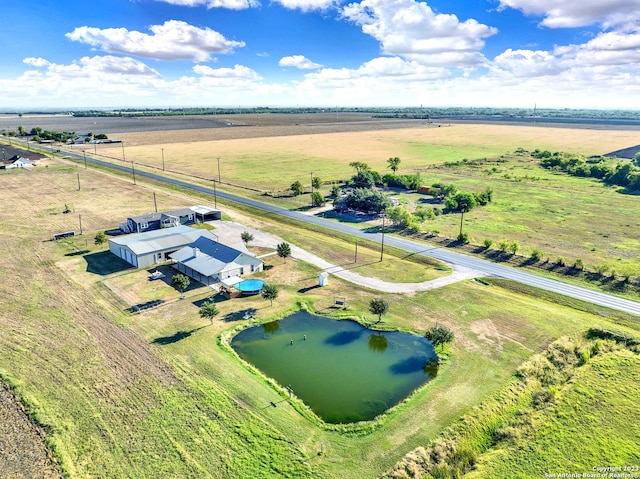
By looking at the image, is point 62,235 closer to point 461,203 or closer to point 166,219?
point 166,219

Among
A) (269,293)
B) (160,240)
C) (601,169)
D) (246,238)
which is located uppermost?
(601,169)

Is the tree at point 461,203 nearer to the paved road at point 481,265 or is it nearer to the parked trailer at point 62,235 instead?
the paved road at point 481,265

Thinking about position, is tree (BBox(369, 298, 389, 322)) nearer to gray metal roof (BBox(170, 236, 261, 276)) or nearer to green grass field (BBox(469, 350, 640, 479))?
green grass field (BBox(469, 350, 640, 479))

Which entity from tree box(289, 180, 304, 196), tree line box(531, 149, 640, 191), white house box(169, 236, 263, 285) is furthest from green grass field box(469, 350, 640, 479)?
tree line box(531, 149, 640, 191)

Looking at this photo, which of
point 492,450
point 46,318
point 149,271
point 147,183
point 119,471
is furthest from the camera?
point 147,183

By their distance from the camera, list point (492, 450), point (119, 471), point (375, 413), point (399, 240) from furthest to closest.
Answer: point (399, 240)
point (375, 413)
point (492, 450)
point (119, 471)

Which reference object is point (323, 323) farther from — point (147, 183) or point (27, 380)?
point (147, 183)

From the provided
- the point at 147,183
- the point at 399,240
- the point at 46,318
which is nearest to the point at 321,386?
the point at 46,318

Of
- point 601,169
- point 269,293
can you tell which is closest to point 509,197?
point 601,169
